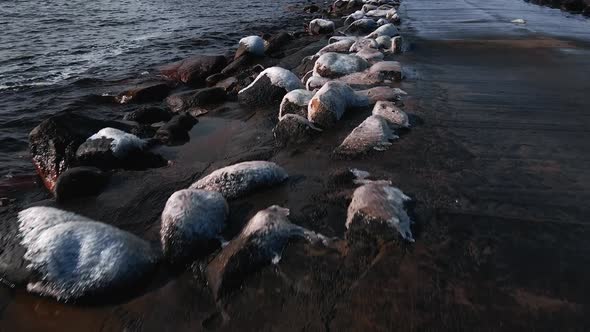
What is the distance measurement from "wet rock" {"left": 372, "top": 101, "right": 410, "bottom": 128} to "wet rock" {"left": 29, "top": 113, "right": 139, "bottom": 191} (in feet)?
11.1

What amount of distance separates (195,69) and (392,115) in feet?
16.8

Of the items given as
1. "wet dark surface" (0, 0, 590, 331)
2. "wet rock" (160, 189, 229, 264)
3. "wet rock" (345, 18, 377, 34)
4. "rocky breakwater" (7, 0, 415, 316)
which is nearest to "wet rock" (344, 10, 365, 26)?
"wet rock" (345, 18, 377, 34)

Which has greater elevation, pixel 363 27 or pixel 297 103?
pixel 297 103

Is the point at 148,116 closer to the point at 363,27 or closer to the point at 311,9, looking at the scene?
the point at 363,27

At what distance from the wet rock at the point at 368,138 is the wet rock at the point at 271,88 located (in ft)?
6.26

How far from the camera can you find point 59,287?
243cm

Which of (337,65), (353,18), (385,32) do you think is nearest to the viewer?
(337,65)

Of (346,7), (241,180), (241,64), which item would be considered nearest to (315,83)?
(241,180)

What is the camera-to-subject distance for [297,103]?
4.95 metres

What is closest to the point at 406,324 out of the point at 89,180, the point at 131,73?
the point at 89,180

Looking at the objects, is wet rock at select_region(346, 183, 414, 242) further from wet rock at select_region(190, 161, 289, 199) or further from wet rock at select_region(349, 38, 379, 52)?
wet rock at select_region(349, 38, 379, 52)

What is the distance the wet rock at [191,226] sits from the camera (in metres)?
2.67

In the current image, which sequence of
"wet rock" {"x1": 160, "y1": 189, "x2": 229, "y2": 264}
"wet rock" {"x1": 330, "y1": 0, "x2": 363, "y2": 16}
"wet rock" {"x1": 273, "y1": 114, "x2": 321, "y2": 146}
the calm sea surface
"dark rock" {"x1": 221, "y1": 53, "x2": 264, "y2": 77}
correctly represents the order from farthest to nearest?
1. "wet rock" {"x1": 330, "y1": 0, "x2": 363, "y2": 16}
2. "dark rock" {"x1": 221, "y1": 53, "x2": 264, "y2": 77}
3. the calm sea surface
4. "wet rock" {"x1": 273, "y1": 114, "x2": 321, "y2": 146}
5. "wet rock" {"x1": 160, "y1": 189, "x2": 229, "y2": 264}

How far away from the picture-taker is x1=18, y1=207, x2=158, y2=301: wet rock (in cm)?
244
